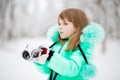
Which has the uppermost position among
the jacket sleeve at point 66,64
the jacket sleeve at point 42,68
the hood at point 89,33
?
the hood at point 89,33

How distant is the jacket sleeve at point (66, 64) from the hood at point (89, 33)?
0.29 feet

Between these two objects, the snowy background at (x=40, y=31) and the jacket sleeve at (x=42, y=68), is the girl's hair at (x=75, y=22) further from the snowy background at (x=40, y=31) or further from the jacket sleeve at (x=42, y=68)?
the jacket sleeve at (x=42, y=68)

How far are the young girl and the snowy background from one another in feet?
0.13

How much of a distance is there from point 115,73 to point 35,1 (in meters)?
0.59

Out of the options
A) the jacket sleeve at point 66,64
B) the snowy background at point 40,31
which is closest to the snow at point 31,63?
the snowy background at point 40,31

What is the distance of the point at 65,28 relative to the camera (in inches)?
80.4

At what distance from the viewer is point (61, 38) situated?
2064 mm

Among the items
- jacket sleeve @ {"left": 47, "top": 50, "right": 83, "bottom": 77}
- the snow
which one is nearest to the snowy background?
the snow

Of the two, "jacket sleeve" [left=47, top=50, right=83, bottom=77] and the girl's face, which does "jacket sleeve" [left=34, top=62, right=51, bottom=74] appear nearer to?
"jacket sleeve" [left=47, top=50, right=83, bottom=77]

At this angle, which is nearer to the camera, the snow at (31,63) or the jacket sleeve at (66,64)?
the jacket sleeve at (66,64)

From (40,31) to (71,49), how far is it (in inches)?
8.0

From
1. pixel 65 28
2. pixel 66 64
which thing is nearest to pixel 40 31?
pixel 65 28

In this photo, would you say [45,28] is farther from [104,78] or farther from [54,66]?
[104,78]

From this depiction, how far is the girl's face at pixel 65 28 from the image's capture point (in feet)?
6.66
